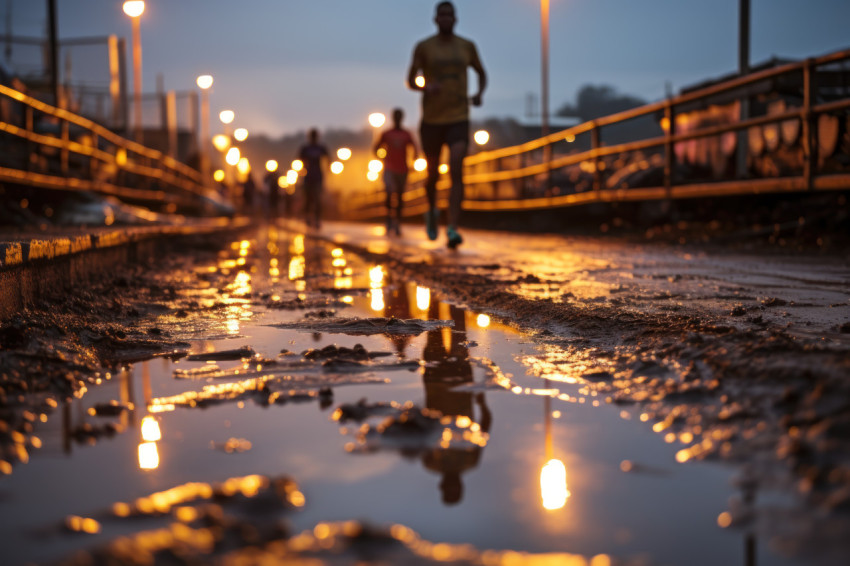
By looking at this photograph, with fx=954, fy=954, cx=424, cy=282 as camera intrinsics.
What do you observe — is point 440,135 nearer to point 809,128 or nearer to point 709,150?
point 809,128

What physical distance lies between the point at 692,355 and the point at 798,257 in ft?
15.4

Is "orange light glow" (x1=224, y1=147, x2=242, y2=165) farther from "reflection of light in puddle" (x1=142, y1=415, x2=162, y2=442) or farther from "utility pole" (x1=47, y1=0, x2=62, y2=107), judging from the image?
"reflection of light in puddle" (x1=142, y1=415, x2=162, y2=442)

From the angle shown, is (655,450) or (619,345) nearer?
(655,450)

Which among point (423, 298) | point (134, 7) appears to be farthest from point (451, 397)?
point (134, 7)

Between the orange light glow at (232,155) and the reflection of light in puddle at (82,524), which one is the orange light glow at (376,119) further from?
the reflection of light in puddle at (82,524)

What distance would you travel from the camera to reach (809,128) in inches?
299

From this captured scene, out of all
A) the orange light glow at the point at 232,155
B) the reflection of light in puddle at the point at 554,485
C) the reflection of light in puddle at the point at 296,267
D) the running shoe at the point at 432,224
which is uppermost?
the orange light glow at the point at 232,155

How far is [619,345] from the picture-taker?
2.94 m

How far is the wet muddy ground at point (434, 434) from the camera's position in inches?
51.4

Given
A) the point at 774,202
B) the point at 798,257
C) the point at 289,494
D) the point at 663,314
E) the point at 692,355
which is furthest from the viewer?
the point at 774,202

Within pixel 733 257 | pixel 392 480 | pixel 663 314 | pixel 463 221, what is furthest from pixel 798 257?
pixel 463 221

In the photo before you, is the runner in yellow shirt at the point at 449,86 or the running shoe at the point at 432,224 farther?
the running shoe at the point at 432,224

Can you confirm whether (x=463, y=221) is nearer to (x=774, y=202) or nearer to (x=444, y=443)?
(x=774, y=202)

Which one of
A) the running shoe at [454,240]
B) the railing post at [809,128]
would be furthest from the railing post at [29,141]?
the railing post at [809,128]
